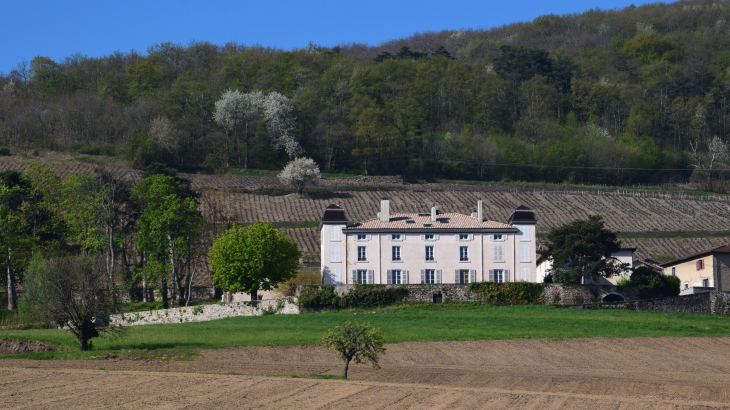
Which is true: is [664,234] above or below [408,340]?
above

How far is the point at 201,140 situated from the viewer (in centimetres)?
12081

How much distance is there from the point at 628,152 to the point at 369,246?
84.4 metres

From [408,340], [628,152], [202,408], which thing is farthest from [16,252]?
[628,152]

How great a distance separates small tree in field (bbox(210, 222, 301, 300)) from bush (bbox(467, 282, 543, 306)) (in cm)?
1259

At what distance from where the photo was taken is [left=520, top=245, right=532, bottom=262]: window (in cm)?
5834

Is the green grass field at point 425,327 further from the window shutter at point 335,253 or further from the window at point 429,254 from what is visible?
the window shutter at point 335,253

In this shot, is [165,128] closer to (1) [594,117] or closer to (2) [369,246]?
(2) [369,246]

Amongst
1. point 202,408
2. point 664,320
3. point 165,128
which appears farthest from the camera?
point 165,128

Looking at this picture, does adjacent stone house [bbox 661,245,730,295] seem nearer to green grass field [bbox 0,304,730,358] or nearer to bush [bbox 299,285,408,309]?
green grass field [bbox 0,304,730,358]

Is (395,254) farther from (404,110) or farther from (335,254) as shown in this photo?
(404,110)

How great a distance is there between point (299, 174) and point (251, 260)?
150 feet

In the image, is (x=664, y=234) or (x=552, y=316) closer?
(x=552, y=316)

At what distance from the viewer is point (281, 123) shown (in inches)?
4983

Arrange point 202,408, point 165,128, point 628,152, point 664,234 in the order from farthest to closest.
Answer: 1. point 628,152
2. point 165,128
3. point 664,234
4. point 202,408
